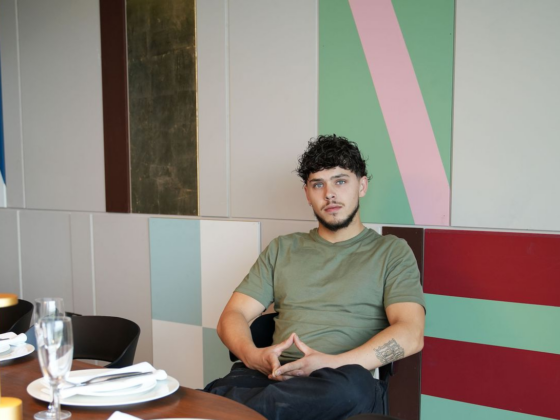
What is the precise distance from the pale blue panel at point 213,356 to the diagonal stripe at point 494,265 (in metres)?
1.34

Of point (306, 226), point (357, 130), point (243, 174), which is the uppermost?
point (357, 130)

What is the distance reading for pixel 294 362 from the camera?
187cm

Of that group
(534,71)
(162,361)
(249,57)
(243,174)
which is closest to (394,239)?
(534,71)

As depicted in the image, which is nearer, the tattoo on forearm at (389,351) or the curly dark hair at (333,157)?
the tattoo on forearm at (389,351)

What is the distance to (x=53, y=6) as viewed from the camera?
4.01 m

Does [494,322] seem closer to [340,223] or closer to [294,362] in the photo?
[340,223]

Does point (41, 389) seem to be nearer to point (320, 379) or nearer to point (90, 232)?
point (320, 379)

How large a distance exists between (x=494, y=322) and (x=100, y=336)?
1701 mm

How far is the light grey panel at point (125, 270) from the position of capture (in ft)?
11.9

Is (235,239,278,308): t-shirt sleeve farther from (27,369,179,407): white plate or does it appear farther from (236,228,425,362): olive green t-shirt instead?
(27,369,179,407): white plate

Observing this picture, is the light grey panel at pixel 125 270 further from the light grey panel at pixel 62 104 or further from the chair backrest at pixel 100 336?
the chair backrest at pixel 100 336

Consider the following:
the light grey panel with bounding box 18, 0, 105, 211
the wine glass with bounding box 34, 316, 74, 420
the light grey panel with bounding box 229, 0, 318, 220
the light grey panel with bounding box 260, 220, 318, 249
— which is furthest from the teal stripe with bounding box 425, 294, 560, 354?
the light grey panel with bounding box 18, 0, 105, 211

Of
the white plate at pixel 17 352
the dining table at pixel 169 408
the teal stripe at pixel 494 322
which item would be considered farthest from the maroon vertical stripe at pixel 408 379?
the white plate at pixel 17 352

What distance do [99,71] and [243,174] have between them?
1.46 meters
